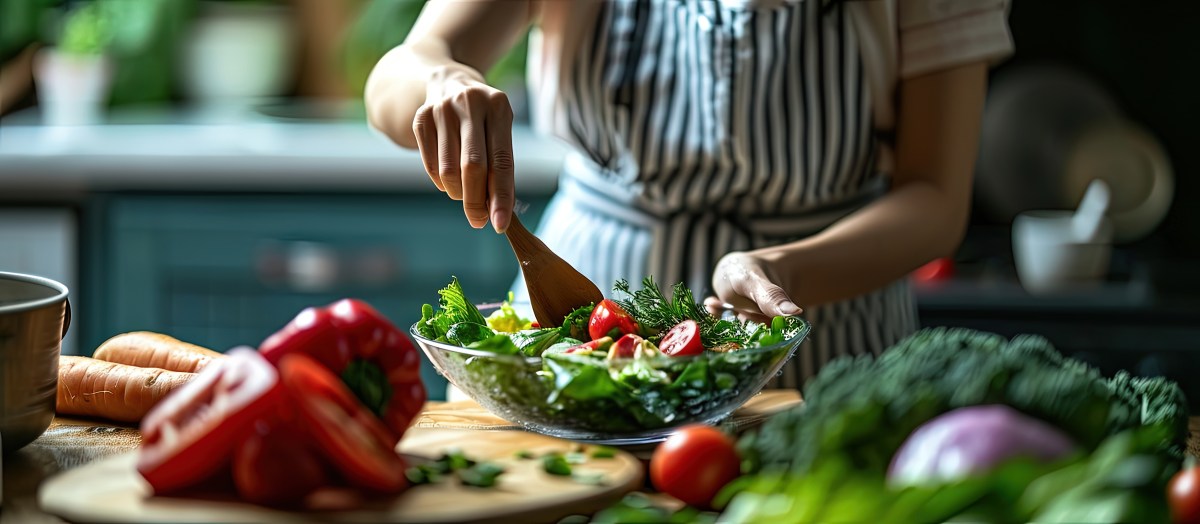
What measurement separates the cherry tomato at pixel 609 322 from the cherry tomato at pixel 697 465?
0.22 meters

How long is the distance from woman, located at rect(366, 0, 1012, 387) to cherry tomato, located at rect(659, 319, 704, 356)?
0.36m

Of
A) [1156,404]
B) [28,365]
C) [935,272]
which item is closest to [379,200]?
[935,272]

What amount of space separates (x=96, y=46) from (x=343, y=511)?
2463 mm

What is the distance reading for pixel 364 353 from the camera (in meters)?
0.81

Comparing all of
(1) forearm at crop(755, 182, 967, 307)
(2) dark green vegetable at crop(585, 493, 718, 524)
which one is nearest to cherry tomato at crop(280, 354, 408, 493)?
(2) dark green vegetable at crop(585, 493, 718, 524)

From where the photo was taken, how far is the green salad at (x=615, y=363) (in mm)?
897

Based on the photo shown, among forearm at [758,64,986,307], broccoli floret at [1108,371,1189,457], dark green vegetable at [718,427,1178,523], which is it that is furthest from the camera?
forearm at [758,64,986,307]

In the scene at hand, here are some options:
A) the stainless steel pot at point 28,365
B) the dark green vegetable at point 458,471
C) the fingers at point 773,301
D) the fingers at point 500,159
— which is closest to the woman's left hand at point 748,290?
the fingers at point 773,301

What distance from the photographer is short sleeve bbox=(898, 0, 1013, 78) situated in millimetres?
1403

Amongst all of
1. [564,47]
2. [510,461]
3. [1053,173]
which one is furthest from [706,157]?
[1053,173]

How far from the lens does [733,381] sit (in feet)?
3.04


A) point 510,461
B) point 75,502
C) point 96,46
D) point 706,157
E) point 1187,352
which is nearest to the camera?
point 75,502

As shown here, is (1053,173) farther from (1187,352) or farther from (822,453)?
(822,453)

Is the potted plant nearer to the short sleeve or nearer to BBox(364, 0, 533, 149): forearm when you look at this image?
BBox(364, 0, 533, 149): forearm
